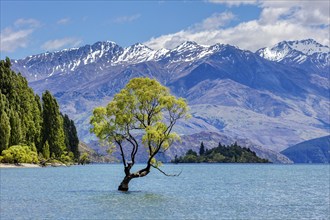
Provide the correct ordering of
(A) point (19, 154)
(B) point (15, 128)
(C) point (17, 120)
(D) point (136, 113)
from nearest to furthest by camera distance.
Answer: (D) point (136, 113) < (C) point (17, 120) < (A) point (19, 154) < (B) point (15, 128)

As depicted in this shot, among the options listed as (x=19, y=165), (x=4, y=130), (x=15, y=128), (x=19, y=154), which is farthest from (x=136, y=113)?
(x=19, y=165)

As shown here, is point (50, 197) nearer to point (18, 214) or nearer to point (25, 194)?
point (25, 194)

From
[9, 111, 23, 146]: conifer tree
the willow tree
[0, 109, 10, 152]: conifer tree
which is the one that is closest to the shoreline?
[0, 109, 10, 152]: conifer tree

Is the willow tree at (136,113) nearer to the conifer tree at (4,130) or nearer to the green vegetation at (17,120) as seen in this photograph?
the conifer tree at (4,130)

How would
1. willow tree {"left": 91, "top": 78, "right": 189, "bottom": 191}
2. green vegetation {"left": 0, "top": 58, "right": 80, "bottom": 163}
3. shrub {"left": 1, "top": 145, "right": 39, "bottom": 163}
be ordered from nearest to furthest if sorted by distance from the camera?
willow tree {"left": 91, "top": 78, "right": 189, "bottom": 191} → green vegetation {"left": 0, "top": 58, "right": 80, "bottom": 163} → shrub {"left": 1, "top": 145, "right": 39, "bottom": 163}

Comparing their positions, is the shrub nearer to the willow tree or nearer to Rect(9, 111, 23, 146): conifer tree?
Rect(9, 111, 23, 146): conifer tree

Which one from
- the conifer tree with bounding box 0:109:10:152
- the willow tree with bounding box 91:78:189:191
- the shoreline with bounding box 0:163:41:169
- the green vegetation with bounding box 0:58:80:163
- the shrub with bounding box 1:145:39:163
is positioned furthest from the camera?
the shoreline with bounding box 0:163:41:169

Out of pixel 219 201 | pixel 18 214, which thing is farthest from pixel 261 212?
pixel 18 214

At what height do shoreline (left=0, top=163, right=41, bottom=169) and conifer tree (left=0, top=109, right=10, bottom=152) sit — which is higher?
conifer tree (left=0, top=109, right=10, bottom=152)

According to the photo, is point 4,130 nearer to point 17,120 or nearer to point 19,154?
point 17,120

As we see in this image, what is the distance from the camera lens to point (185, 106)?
8575cm

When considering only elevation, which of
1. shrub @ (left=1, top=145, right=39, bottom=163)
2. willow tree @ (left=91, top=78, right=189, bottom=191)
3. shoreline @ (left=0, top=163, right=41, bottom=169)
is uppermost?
willow tree @ (left=91, top=78, right=189, bottom=191)

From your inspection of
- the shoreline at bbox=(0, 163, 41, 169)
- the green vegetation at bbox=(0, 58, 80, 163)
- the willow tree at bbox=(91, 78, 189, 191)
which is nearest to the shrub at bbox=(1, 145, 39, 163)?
the green vegetation at bbox=(0, 58, 80, 163)

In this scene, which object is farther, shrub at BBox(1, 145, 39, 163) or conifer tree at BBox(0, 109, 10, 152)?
shrub at BBox(1, 145, 39, 163)
